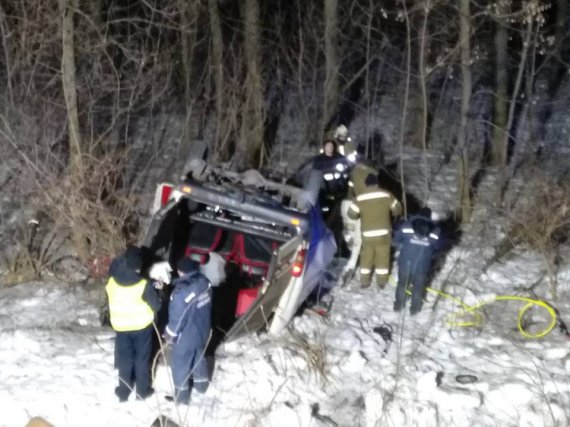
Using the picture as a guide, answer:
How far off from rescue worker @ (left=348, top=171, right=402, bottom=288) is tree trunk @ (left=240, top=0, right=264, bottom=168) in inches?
164

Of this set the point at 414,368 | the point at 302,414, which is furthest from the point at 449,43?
the point at 302,414

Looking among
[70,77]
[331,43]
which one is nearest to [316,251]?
[70,77]

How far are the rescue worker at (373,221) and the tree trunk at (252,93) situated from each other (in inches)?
164

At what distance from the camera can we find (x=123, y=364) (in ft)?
24.4

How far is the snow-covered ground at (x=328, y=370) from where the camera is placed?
7.48 metres

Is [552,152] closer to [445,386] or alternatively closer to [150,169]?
[150,169]

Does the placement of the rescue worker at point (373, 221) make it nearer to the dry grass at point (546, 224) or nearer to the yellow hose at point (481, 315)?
the yellow hose at point (481, 315)

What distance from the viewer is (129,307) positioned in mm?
7188

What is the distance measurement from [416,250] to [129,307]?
356cm

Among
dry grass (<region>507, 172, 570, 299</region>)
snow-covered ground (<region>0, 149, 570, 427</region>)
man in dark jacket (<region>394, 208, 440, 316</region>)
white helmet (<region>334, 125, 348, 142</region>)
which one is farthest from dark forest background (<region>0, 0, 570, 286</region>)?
man in dark jacket (<region>394, 208, 440, 316</region>)

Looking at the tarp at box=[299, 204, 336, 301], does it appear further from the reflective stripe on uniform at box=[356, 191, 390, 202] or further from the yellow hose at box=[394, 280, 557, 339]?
the yellow hose at box=[394, 280, 557, 339]

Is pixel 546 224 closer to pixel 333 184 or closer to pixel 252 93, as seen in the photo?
pixel 333 184

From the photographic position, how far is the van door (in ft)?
25.7

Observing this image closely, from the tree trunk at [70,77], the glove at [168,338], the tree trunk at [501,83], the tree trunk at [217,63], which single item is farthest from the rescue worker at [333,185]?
the glove at [168,338]
